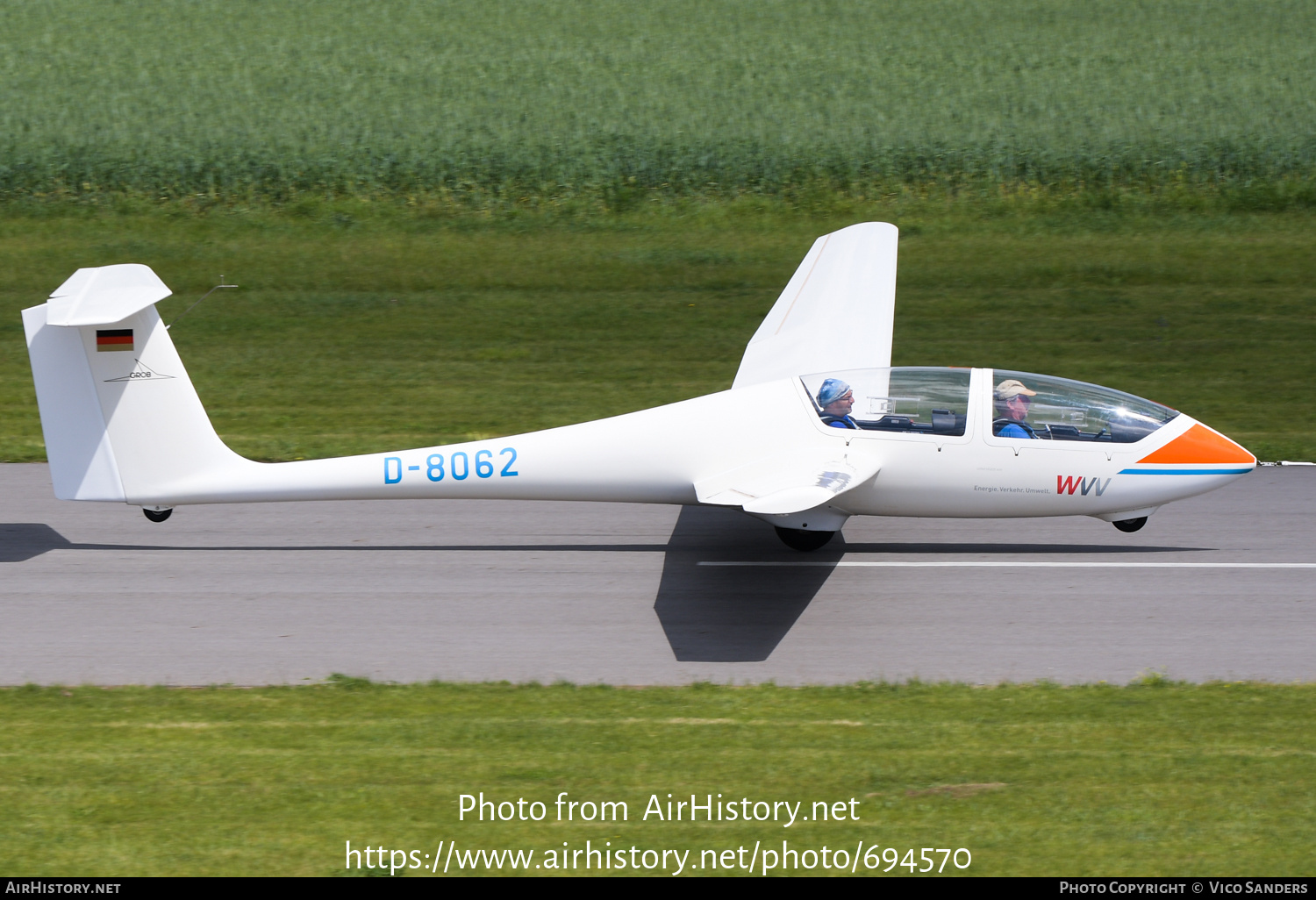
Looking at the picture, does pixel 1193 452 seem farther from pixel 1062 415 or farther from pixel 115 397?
pixel 115 397

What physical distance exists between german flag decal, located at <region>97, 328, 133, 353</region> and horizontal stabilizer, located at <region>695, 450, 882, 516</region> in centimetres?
555

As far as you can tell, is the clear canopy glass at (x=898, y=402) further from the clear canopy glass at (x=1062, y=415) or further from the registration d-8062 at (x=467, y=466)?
the registration d-8062 at (x=467, y=466)

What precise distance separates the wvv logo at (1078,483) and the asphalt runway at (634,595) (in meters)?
0.77

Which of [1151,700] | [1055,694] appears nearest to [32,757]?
[1055,694]

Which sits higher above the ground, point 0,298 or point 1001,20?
point 1001,20

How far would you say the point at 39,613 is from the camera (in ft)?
38.6

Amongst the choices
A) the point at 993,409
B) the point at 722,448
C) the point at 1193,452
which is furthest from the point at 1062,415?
the point at 722,448

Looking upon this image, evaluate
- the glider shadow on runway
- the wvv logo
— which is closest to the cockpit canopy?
the wvv logo

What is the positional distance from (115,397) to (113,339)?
21.9 inches

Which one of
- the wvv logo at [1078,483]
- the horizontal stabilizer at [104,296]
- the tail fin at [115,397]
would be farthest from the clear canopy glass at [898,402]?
the horizontal stabilizer at [104,296]

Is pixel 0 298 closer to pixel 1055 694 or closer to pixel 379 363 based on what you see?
pixel 379 363

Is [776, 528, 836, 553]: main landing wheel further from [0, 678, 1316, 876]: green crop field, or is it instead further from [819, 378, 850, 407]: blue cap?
[0, 678, 1316, 876]: green crop field

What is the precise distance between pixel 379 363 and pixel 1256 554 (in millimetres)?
13040

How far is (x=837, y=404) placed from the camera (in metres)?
12.6
